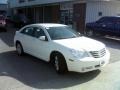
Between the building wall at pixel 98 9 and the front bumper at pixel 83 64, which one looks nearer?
the front bumper at pixel 83 64

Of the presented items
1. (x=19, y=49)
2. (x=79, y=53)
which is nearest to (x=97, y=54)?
(x=79, y=53)

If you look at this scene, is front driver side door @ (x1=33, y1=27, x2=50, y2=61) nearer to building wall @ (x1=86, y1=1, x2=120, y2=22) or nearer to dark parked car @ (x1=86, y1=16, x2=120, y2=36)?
dark parked car @ (x1=86, y1=16, x2=120, y2=36)

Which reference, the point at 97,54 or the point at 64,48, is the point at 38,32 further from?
the point at 97,54

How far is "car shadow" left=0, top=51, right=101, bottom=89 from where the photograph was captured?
6.69m

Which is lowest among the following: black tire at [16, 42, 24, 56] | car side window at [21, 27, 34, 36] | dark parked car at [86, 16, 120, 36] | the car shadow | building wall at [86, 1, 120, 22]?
the car shadow

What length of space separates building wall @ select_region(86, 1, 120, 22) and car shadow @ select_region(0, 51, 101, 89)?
1240cm

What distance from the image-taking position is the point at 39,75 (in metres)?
7.45

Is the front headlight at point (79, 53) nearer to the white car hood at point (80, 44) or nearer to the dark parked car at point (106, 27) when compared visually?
the white car hood at point (80, 44)

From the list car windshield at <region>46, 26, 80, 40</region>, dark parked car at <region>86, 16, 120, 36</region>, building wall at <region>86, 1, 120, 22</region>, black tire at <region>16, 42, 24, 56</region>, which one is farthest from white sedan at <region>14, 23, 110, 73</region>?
building wall at <region>86, 1, 120, 22</region>

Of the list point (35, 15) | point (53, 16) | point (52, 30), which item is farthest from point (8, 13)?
point (52, 30)

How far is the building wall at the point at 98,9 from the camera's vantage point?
820 inches

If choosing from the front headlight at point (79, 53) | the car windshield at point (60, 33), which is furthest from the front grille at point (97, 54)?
the car windshield at point (60, 33)

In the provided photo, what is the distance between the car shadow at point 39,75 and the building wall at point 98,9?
1240cm

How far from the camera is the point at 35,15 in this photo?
116 ft
